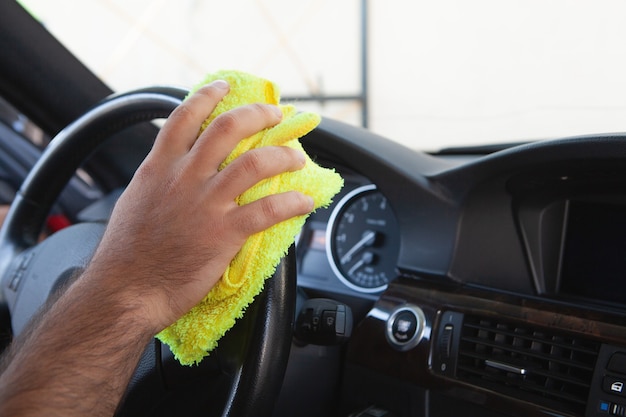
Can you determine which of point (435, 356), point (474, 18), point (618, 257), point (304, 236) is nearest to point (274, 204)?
point (435, 356)

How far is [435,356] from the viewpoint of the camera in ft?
3.05

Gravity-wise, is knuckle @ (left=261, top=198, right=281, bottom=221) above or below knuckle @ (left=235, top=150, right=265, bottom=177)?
below

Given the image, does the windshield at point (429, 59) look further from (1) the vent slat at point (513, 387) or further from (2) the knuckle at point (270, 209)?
(1) the vent slat at point (513, 387)

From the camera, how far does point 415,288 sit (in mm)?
1011

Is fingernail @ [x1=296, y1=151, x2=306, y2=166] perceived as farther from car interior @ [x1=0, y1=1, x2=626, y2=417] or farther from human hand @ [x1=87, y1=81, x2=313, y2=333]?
car interior @ [x1=0, y1=1, x2=626, y2=417]

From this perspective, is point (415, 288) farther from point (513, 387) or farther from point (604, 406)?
point (604, 406)

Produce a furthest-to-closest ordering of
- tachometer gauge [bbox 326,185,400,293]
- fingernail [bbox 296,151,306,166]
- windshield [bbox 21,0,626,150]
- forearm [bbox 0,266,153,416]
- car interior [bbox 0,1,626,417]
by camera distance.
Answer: windshield [bbox 21,0,626,150] → tachometer gauge [bbox 326,185,400,293] → car interior [bbox 0,1,626,417] → fingernail [bbox 296,151,306,166] → forearm [bbox 0,266,153,416]

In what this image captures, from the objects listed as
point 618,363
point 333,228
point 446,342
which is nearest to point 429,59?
point 333,228

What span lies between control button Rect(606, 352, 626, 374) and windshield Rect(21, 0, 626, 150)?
21.5 inches

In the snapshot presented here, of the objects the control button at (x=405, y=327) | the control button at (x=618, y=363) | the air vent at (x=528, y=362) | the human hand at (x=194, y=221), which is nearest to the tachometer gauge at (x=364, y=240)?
the control button at (x=405, y=327)

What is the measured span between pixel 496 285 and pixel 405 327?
0.16m

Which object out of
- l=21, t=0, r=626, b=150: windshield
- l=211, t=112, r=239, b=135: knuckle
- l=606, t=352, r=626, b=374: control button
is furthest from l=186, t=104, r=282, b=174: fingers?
l=606, t=352, r=626, b=374: control button

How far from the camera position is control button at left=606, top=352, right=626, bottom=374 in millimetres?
768

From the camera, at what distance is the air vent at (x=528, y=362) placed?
81 centimetres
